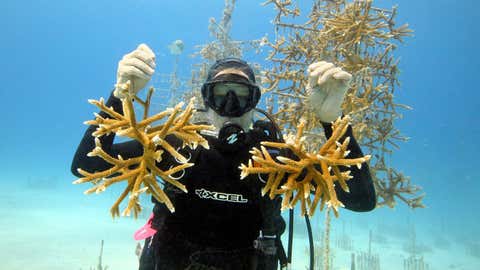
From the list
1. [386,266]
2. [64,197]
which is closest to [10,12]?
[64,197]

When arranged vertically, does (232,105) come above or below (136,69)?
above

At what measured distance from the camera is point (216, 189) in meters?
3.12

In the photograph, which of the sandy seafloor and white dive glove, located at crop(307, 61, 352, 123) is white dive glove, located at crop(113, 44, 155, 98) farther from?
the sandy seafloor

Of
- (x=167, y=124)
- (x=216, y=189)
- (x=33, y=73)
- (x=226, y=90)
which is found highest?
(x=33, y=73)

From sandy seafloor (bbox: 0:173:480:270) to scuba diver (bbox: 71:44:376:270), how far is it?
1372cm

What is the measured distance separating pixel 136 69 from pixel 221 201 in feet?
4.99

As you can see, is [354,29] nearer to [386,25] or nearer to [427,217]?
[386,25]

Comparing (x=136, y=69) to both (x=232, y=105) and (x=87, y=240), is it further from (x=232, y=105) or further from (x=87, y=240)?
(x=87, y=240)

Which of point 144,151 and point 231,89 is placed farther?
point 231,89

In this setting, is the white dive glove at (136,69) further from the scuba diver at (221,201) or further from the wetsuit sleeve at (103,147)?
the scuba diver at (221,201)

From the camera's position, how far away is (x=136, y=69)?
7.43 feet

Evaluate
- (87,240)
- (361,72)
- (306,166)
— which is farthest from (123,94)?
(87,240)

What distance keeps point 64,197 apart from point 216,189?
142 ft

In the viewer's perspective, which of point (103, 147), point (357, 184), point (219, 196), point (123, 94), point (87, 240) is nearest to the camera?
point (123, 94)
